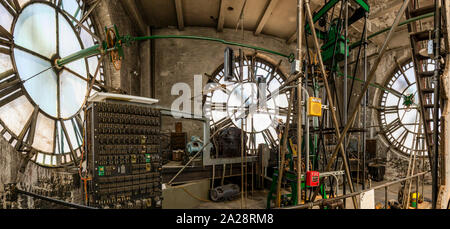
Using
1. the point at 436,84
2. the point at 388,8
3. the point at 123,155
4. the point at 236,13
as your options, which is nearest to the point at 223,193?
the point at 123,155

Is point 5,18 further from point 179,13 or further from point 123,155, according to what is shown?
point 179,13

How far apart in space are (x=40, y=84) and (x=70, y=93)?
640 mm

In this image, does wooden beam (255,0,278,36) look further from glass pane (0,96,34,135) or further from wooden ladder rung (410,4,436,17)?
glass pane (0,96,34,135)

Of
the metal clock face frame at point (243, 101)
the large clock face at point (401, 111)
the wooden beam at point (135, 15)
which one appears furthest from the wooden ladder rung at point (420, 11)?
the wooden beam at point (135, 15)

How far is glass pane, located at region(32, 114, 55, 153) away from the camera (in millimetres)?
2773

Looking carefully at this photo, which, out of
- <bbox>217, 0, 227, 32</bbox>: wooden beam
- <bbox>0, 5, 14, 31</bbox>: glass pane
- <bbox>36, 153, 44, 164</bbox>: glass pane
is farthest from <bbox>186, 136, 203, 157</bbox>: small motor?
<bbox>217, 0, 227, 32</bbox>: wooden beam

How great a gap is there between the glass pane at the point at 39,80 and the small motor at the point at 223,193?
308 centimetres

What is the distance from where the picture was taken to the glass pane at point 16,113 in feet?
7.69

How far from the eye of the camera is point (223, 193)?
444 cm

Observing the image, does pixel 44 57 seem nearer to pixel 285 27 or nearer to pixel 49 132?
pixel 49 132

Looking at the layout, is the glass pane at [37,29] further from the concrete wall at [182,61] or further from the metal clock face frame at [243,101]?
the metal clock face frame at [243,101]

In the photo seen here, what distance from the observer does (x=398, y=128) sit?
7.02 m

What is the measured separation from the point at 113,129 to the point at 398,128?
8.35 meters
